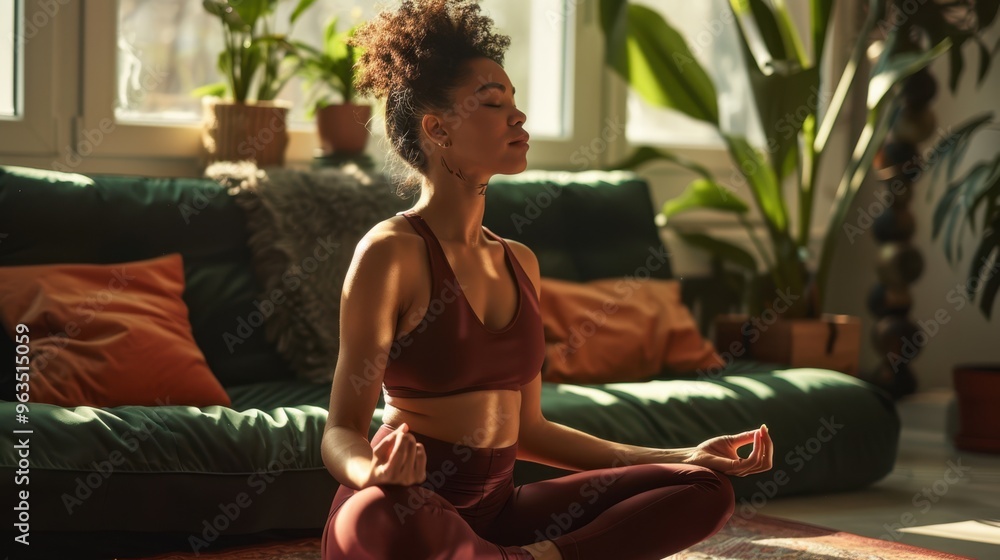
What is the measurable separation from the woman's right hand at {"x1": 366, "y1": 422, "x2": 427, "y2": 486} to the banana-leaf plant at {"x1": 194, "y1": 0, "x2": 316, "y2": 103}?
192cm

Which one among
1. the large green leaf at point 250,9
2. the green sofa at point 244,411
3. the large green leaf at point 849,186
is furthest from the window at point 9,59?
the large green leaf at point 849,186

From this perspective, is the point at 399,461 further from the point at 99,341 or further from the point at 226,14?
the point at 226,14

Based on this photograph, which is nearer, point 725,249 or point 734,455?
point 734,455

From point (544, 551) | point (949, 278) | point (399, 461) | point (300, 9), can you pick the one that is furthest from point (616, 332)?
point (949, 278)

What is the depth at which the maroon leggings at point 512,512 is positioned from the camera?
1.37 m

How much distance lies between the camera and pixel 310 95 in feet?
11.3

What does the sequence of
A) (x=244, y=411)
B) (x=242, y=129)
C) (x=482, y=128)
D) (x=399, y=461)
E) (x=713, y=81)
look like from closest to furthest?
(x=399, y=461), (x=482, y=128), (x=244, y=411), (x=242, y=129), (x=713, y=81)

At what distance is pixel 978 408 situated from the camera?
356cm

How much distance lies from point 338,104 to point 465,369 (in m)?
1.69

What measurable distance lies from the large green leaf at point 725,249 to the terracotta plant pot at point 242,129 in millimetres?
1403

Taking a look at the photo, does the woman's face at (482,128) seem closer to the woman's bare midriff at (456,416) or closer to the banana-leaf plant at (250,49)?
the woman's bare midriff at (456,416)

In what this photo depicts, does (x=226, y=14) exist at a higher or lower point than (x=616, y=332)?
higher

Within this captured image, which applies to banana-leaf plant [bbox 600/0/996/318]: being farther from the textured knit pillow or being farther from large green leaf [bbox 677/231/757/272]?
the textured knit pillow

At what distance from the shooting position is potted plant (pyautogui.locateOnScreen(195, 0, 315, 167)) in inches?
117
